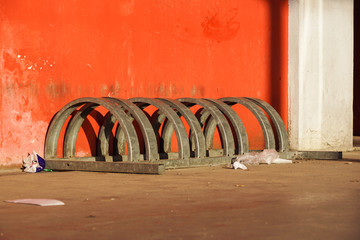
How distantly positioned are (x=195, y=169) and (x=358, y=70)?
10907mm

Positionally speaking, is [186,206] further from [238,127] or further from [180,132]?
[238,127]

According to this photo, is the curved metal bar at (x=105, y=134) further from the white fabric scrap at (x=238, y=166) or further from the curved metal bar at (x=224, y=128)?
the white fabric scrap at (x=238, y=166)

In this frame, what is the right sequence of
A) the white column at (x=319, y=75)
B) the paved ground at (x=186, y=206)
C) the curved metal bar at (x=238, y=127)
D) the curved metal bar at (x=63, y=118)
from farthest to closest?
the white column at (x=319, y=75)
the curved metal bar at (x=238, y=127)
the curved metal bar at (x=63, y=118)
the paved ground at (x=186, y=206)

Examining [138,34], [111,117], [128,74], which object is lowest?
[111,117]

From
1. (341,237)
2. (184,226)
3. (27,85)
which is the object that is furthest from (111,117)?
(341,237)

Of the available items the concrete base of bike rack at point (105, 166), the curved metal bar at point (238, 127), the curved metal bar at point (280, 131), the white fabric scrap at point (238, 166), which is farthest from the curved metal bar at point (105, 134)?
the curved metal bar at point (280, 131)

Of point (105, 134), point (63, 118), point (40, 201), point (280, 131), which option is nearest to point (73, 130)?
point (63, 118)

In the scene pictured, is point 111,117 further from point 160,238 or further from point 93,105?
point 160,238

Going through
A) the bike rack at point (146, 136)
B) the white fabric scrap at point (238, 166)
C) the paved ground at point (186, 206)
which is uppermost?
the bike rack at point (146, 136)

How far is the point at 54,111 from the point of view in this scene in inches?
306

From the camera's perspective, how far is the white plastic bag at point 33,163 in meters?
7.24

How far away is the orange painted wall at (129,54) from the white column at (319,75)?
20 cm

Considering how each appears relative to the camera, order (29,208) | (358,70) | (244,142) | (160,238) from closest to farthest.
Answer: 1. (160,238)
2. (29,208)
3. (244,142)
4. (358,70)

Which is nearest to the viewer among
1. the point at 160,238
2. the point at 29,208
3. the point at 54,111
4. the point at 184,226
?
the point at 160,238
